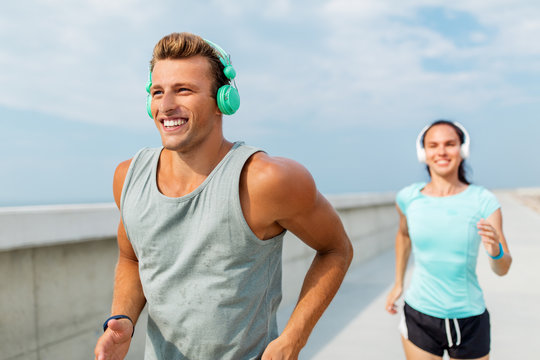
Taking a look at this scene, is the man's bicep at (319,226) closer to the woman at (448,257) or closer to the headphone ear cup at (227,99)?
the headphone ear cup at (227,99)

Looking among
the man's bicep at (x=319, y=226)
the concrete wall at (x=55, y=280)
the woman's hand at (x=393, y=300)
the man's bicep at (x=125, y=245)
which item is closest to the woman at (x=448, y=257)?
the woman's hand at (x=393, y=300)

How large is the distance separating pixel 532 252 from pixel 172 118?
457 inches

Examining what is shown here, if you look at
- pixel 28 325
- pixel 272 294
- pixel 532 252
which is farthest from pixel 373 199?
pixel 272 294

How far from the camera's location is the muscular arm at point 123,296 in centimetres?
162

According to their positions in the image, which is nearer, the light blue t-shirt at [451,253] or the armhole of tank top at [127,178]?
the armhole of tank top at [127,178]

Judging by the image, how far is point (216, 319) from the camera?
1.57 meters

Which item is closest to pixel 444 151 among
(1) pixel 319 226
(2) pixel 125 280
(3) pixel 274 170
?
(1) pixel 319 226

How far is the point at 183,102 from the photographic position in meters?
1.57

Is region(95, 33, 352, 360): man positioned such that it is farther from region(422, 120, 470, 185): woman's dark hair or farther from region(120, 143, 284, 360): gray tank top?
region(422, 120, 470, 185): woman's dark hair

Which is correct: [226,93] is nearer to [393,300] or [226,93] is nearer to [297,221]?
[297,221]

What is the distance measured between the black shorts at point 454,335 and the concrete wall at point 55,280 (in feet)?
7.52

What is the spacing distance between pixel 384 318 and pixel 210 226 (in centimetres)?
510

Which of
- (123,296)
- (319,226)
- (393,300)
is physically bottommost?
(393,300)

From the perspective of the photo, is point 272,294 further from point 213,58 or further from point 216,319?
point 213,58
